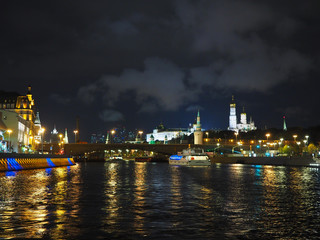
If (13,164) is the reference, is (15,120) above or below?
above

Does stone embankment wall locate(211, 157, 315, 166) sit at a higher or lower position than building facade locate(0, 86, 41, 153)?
lower

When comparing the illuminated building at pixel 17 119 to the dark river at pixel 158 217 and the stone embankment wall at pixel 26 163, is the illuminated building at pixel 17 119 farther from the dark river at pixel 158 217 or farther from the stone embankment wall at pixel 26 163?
the dark river at pixel 158 217

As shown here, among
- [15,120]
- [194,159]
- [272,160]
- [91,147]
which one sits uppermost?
[15,120]

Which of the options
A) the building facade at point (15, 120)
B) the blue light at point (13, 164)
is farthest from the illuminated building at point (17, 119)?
the blue light at point (13, 164)

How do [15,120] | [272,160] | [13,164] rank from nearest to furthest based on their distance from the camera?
[13,164]
[272,160]
[15,120]

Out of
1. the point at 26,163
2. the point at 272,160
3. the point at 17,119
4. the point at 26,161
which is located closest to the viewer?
the point at 26,163

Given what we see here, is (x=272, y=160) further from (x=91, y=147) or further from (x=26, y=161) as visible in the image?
(x=26, y=161)

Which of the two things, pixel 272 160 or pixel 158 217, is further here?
pixel 272 160

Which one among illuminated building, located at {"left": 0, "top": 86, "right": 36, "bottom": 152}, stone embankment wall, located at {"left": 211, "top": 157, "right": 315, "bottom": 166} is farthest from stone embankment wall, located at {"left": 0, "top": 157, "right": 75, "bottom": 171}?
stone embankment wall, located at {"left": 211, "top": 157, "right": 315, "bottom": 166}

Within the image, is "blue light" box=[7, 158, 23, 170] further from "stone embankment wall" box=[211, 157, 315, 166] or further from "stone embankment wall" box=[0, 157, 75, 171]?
"stone embankment wall" box=[211, 157, 315, 166]

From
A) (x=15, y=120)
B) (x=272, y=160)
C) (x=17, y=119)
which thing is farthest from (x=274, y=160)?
(x=15, y=120)

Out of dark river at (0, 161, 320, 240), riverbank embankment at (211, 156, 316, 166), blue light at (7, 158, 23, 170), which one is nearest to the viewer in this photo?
dark river at (0, 161, 320, 240)

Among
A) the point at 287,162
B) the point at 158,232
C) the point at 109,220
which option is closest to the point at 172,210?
the point at 109,220

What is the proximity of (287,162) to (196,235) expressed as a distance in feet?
316
